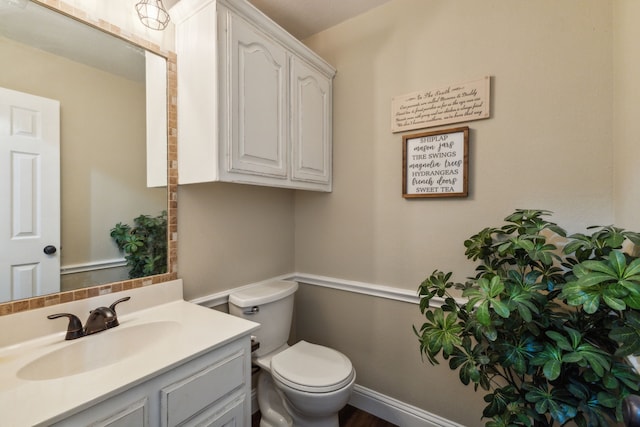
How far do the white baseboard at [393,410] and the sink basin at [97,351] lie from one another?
1268 millimetres

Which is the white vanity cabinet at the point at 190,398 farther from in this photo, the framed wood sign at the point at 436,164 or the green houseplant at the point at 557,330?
the framed wood sign at the point at 436,164

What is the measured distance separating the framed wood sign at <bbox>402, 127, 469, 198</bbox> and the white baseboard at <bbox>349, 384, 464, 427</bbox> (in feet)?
3.98

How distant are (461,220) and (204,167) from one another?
130 cm

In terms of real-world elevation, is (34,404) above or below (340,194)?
below

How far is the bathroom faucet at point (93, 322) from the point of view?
1.01 meters

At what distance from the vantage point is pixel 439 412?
59.6 inches

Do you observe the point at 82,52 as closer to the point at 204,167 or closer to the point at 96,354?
the point at 204,167

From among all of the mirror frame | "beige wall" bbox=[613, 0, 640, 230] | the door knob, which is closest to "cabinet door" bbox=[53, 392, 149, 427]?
the mirror frame

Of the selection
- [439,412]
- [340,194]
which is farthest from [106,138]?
[439,412]

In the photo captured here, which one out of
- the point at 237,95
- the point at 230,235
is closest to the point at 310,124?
the point at 237,95

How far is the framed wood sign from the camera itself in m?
1.44

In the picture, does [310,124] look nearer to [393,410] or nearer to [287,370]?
[287,370]

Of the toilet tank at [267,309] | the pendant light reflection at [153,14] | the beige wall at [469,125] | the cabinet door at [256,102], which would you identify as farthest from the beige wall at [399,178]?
the pendant light reflection at [153,14]

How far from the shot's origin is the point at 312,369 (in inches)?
55.5
